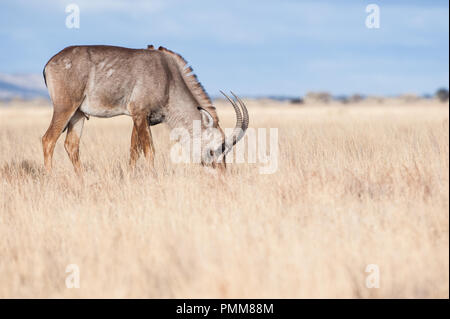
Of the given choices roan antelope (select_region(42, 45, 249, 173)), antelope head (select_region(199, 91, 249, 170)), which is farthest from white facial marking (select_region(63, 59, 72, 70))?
antelope head (select_region(199, 91, 249, 170))

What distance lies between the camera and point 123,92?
9625 millimetres

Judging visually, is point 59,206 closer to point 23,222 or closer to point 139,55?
point 23,222

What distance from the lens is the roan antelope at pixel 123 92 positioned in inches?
372

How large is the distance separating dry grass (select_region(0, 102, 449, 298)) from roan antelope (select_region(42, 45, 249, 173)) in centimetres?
222

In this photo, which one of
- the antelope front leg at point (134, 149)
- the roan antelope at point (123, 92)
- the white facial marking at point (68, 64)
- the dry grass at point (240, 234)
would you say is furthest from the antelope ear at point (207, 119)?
the white facial marking at point (68, 64)

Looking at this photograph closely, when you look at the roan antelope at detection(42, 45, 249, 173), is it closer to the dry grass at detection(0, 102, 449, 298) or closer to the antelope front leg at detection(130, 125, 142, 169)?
the antelope front leg at detection(130, 125, 142, 169)

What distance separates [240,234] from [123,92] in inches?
214

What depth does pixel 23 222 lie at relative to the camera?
6051mm

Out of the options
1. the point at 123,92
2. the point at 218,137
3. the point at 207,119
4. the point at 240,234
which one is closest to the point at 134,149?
the point at 123,92

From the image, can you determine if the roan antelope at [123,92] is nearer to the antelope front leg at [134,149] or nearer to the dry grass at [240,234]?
the antelope front leg at [134,149]

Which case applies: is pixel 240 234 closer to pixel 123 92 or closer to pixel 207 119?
pixel 207 119

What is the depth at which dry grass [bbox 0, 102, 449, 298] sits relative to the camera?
414 centimetres

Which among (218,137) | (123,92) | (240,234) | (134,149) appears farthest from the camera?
(123,92)
